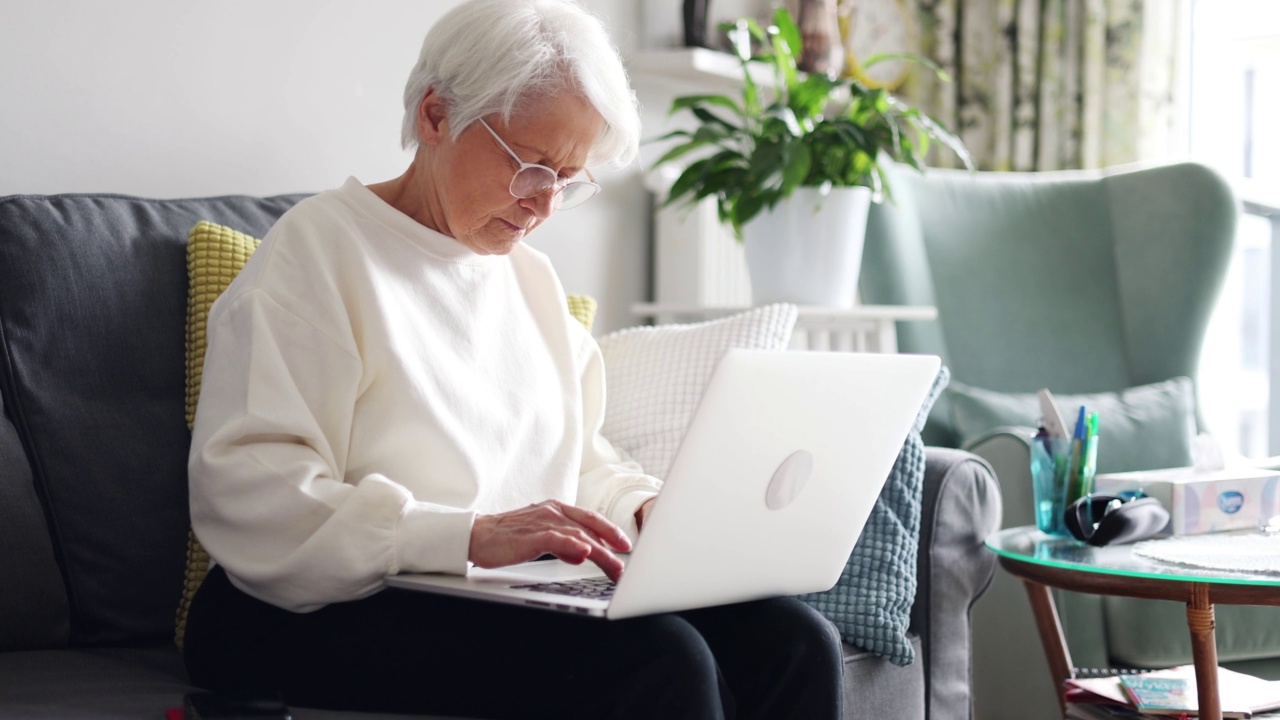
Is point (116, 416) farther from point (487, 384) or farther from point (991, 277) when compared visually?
point (991, 277)

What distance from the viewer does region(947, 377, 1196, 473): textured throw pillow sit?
2.18 metres

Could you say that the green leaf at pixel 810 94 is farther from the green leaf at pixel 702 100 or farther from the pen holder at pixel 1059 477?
the pen holder at pixel 1059 477

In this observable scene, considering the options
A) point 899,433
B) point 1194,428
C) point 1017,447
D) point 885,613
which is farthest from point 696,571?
point 1194,428

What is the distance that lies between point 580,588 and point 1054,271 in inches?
69.5

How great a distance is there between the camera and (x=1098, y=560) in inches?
58.1

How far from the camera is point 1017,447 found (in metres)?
1.96

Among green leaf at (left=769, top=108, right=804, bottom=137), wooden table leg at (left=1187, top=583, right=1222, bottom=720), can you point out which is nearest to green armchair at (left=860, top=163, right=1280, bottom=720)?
green leaf at (left=769, top=108, right=804, bottom=137)

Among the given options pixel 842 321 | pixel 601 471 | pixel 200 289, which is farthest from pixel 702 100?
pixel 200 289

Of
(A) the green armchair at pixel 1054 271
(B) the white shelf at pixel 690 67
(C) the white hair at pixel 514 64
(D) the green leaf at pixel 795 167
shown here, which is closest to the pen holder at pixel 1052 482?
(A) the green armchair at pixel 1054 271

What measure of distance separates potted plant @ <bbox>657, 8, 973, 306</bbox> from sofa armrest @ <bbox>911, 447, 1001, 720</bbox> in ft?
2.40

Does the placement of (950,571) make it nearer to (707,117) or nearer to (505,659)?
(505,659)

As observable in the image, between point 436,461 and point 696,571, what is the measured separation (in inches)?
12.6

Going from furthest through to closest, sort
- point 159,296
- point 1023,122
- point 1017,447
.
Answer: point 1023,122 → point 1017,447 → point 159,296

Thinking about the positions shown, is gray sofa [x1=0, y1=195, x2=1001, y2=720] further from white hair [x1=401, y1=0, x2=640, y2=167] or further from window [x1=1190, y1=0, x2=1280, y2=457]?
window [x1=1190, y1=0, x2=1280, y2=457]
